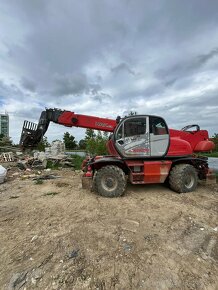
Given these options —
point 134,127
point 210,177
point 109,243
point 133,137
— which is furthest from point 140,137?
point 109,243

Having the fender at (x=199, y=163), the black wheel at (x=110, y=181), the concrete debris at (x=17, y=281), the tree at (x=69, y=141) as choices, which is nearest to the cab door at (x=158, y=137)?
the fender at (x=199, y=163)

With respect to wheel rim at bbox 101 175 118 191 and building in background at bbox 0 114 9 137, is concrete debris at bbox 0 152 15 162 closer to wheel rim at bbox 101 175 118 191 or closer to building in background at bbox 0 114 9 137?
wheel rim at bbox 101 175 118 191

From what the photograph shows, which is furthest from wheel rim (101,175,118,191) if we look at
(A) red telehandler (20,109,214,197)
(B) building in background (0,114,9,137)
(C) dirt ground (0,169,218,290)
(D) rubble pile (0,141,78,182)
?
(B) building in background (0,114,9,137)

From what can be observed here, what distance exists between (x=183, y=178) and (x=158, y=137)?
1.49 m

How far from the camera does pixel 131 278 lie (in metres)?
2.74

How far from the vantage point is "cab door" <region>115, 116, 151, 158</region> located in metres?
6.65

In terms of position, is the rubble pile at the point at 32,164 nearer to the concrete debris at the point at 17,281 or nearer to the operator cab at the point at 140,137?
the operator cab at the point at 140,137

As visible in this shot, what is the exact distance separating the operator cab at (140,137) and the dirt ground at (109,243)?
137cm

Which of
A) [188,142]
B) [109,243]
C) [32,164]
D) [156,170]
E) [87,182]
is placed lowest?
[109,243]

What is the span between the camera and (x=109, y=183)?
648 cm

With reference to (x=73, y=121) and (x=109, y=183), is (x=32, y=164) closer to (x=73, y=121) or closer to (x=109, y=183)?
(x=73, y=121)

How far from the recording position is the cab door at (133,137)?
665cm

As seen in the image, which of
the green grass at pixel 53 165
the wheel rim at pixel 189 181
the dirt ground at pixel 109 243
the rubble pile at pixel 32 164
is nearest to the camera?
the dirt ground at pixel 109 243

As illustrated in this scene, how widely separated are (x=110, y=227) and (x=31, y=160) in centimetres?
1032
